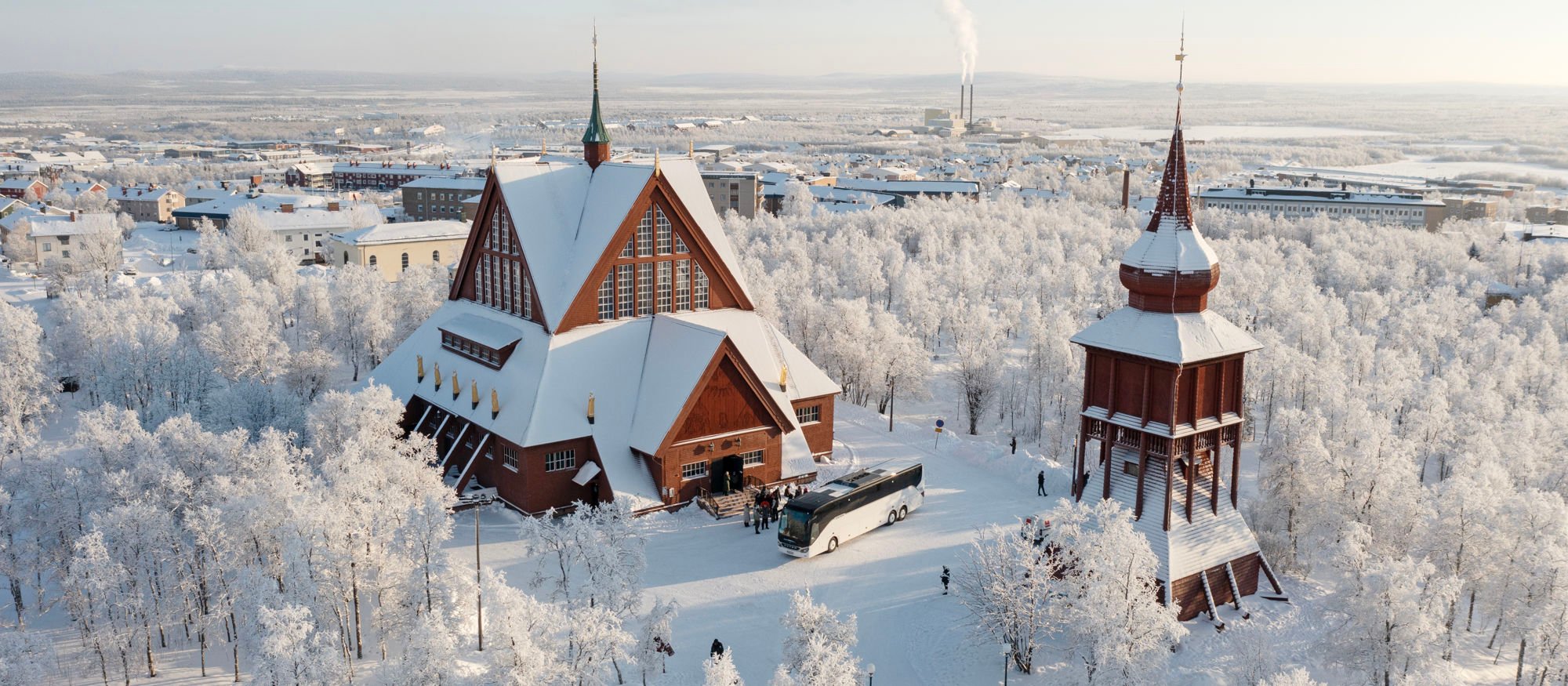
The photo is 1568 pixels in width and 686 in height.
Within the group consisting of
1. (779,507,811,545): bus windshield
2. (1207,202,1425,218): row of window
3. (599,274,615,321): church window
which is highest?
(1207,202,1425,218): row of window

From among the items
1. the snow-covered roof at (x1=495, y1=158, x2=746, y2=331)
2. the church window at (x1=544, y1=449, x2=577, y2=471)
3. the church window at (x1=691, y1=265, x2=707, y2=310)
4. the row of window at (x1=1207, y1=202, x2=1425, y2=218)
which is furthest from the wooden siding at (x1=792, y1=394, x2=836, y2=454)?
the row of window at (x1=1207, y1=202, x2=1425, y2=218)

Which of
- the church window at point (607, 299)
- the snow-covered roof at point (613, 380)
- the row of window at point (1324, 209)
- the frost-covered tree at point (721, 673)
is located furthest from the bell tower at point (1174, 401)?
the row of window at point (1324, 209)

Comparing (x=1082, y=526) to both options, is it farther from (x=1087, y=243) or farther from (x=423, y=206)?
(x=423, y=206)

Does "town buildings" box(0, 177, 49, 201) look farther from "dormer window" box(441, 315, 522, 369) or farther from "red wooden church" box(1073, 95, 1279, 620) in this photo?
"red wooden church" box(1073, 95, 1279, 620)

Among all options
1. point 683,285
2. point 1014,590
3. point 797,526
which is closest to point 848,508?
point 797,526

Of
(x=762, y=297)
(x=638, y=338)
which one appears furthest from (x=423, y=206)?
(x=638, y=338)

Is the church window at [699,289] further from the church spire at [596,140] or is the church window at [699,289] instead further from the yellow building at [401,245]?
the yellow building at [401,245]
